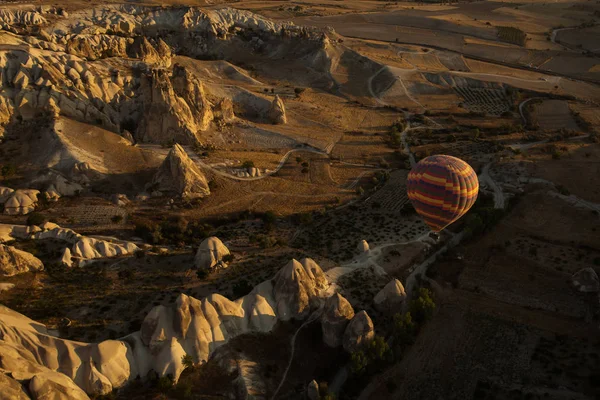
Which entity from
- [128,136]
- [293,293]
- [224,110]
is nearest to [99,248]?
[293,293]

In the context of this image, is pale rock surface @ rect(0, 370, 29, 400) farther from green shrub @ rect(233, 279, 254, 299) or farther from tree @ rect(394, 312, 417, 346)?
tree @ rect(394, 312, 417, 346)

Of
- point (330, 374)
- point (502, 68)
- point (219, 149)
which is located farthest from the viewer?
point (502, 68)

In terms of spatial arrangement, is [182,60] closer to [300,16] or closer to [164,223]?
[164,223]

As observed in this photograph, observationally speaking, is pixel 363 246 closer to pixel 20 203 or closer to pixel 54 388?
pixel 54 388

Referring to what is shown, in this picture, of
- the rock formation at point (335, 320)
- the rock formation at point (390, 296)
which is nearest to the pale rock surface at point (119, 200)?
the rock formation at point (335, 320)

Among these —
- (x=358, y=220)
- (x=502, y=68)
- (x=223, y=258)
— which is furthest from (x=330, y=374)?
(x=502, y=68)

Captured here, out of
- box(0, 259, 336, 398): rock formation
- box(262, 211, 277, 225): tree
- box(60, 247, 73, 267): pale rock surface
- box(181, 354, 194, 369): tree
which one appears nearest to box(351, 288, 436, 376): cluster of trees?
box(0, 259, 336, 398): rock formation
